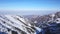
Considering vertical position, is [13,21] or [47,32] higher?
[13,21]

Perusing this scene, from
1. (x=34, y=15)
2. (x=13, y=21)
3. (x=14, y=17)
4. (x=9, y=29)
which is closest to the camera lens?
(x=9, y=29)

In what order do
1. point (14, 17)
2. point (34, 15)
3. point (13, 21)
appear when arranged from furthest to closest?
point (34, 15) < point (14, 17) < point (13, 21)

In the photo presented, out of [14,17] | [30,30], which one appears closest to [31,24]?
[30,30]

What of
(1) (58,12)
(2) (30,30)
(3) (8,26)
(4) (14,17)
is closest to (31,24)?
(2) (30,30)

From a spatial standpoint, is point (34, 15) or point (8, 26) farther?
point (34, 15)

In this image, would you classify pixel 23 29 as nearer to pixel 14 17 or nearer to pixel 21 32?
pixel 21 32

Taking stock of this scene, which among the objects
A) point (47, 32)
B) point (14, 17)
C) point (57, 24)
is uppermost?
point (14, 17)
